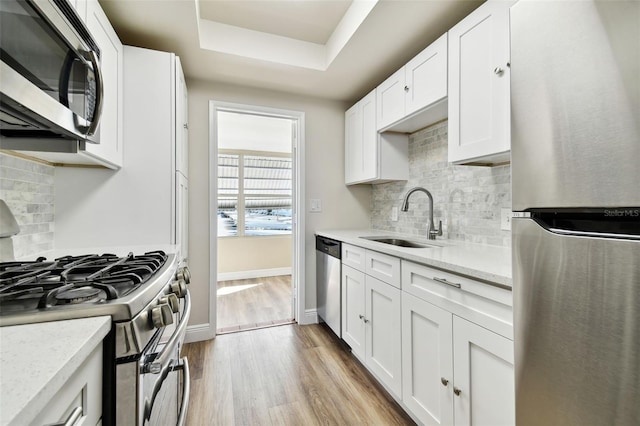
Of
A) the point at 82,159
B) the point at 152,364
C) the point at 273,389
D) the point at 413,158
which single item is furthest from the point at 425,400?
the point at 82,159

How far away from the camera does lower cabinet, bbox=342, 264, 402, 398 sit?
154cm

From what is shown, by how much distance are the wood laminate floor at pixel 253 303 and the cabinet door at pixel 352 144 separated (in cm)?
161

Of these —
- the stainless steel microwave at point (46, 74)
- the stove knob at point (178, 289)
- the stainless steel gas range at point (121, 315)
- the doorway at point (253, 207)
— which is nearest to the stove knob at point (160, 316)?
the stainless steel gas range at point (121, 315)

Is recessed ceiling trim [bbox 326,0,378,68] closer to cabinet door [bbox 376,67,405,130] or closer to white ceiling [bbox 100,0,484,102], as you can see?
white ceiling [bbox 100,0,484,102]

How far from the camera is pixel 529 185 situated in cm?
76

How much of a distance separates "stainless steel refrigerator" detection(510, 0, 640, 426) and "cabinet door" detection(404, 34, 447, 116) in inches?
32.6

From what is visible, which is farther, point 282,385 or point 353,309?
point 353,309

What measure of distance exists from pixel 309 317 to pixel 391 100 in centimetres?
209

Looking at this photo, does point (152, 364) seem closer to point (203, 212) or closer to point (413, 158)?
point (203, 212)

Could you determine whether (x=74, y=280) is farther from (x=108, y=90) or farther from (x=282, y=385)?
(x=282, y=385)

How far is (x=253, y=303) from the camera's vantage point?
11.1 ft

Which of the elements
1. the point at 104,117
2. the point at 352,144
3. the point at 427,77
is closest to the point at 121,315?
the point at 104,117

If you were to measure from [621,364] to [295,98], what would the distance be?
2729 mm

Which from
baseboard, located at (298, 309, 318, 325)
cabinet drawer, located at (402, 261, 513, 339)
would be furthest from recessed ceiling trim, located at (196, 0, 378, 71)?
baseboard, located at (298, 309, 318, 325)
